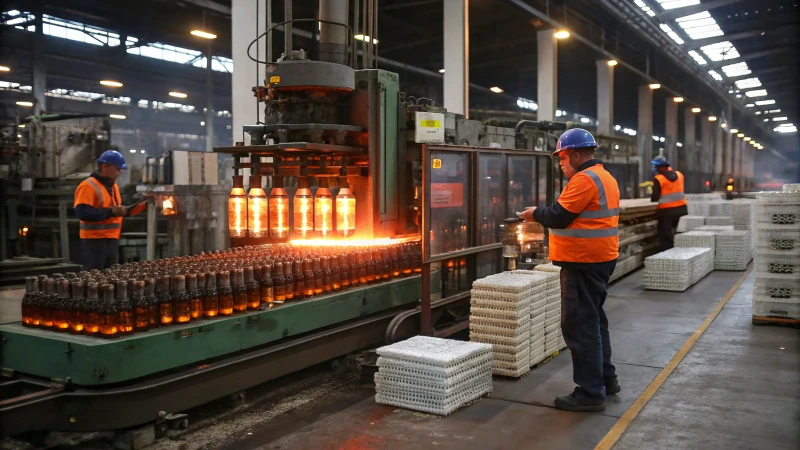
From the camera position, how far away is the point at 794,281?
787 centimetres

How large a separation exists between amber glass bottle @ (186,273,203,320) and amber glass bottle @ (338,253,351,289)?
1.74 meters

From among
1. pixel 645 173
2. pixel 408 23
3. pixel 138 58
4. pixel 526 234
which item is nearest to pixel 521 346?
pixel 526 234

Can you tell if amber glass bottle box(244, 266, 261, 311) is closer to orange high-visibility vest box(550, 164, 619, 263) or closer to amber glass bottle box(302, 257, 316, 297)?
amber glass bottle box(302, 257, 316, 297)

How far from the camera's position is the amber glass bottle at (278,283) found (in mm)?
5590

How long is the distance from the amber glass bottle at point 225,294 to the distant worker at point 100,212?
10.9 feet

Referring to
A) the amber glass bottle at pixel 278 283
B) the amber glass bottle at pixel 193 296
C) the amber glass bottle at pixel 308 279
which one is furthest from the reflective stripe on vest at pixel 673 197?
the amber glass bottle at pixel 193 296

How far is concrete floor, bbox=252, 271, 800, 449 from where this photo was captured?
453 centimetres

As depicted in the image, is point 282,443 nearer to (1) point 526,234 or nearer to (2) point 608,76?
(1) point 526,234

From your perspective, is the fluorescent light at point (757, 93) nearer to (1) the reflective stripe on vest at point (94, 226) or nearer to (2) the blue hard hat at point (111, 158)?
A: (2) the blue hard hat at point (111, 158)

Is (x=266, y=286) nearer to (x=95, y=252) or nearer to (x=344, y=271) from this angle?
(x=344, y=271)

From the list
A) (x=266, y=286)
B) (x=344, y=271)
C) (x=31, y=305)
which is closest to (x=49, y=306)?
(x=31, y=305)

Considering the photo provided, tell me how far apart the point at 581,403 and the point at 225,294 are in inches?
116

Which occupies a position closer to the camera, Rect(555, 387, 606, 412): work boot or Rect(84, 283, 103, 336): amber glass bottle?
Rect(84, 283, 103, 336): amber glass bottle

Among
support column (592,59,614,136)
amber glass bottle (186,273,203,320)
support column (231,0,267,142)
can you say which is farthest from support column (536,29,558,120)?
amber glass bottle (186,273,203,320)
